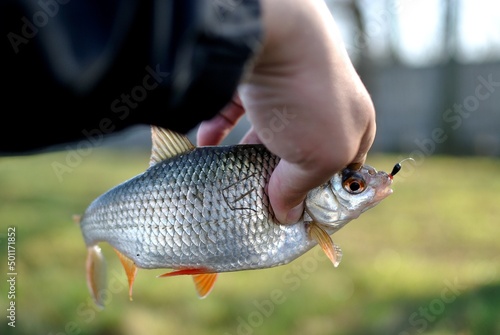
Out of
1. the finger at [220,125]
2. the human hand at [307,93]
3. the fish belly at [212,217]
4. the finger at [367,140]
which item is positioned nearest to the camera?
the human hand at [307,93]

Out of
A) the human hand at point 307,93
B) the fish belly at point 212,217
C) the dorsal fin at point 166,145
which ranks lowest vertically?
the fish belly at point 212,217

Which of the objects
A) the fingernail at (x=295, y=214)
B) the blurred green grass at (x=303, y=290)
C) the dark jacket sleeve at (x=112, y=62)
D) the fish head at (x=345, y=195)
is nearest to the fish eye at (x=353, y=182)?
the fish head at (x=345, y=195)

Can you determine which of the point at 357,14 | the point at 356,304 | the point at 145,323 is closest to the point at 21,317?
the point at 145,323

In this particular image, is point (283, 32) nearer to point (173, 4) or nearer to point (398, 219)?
point (173, 4)

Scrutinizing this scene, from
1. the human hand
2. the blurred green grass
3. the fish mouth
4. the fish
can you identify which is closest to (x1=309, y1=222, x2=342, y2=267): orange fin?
the fish

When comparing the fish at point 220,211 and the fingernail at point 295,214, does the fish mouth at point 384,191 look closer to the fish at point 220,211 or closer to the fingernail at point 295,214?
the fish at point 220,211

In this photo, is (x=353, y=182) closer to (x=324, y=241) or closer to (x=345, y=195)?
(x=345, y=195)

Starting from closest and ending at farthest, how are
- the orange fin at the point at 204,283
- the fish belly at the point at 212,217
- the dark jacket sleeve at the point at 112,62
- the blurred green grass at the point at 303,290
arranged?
the dark jacket sleeve at the point at 112,62
the fish belly at the point at 212,217
the orange fin at the point at 204,283
the blurred green grass at the point at 303,290
